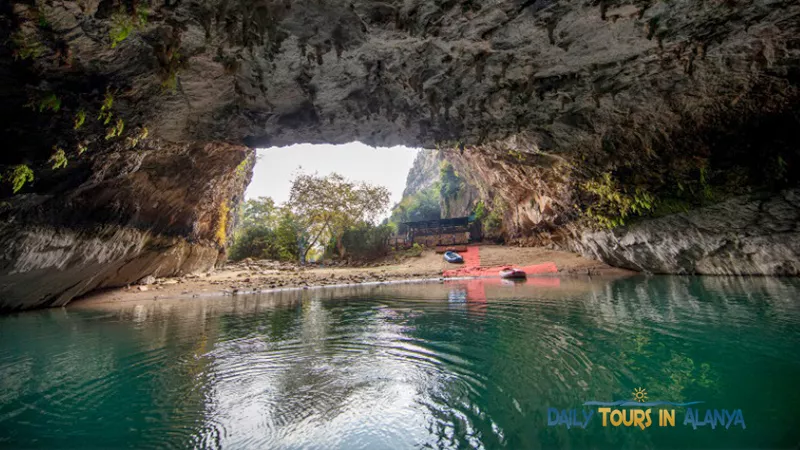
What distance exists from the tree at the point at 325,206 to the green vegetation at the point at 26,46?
1016 inches

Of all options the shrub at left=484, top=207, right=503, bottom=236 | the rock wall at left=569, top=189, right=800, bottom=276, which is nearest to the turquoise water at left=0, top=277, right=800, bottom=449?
the rock wall at left=569, top=189, right=800, bottom=276

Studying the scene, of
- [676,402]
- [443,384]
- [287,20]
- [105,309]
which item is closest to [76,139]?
[287,20]

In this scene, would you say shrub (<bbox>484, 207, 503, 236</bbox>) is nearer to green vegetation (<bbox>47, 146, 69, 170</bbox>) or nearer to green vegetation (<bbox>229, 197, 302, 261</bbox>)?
green vegetation (<bbox>229, 197, 302, 261</bbox>)

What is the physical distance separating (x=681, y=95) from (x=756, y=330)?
16.8 ft

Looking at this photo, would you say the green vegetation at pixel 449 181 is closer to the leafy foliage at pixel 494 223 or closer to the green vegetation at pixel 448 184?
the green vegetation at pixel 448 184

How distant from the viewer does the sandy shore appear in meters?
12.8

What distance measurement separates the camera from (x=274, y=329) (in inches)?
250

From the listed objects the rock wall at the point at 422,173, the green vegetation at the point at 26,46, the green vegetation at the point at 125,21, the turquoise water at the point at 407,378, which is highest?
the rock wall at the point at 422,173

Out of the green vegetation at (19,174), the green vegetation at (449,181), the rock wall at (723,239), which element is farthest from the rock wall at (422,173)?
the green vegetation at (19,174)

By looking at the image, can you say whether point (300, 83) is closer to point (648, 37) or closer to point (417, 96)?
point (417, 96)

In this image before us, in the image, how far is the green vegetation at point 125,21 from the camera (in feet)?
13.9

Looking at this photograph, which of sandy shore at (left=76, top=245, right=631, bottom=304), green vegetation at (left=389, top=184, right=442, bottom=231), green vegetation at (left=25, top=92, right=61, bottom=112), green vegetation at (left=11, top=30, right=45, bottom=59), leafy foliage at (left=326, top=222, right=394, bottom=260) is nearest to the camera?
green vegetation at (left=11, top=30, right=45, bottom=59)

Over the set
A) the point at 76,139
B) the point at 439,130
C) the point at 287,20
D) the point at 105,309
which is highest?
the point at 287,20

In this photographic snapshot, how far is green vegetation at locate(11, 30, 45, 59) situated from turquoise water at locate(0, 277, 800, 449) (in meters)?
4.30
